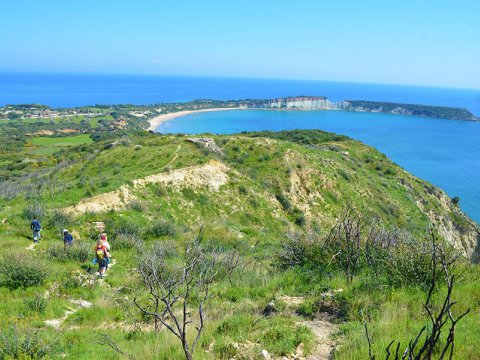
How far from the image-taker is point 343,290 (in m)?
7.34

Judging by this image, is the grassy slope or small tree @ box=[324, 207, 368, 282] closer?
the grassy slope

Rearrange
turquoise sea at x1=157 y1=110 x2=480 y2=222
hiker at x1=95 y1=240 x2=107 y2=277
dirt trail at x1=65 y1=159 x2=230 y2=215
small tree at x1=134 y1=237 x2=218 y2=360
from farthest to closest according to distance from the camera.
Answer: turquoise sea at x1=157 y1=110 x2=480 y2=222 → dirt trail at x1=65 y1=159 x2=230 y2=215 → hiker at x1=95 y1=240 x2=107 y2=277 → small tree at x1=134 y1=237 x2=218 y2=360

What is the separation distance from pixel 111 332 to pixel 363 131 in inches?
6322

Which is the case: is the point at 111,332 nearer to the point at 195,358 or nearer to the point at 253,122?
the point at 195,358

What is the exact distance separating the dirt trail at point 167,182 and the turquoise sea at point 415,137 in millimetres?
58033

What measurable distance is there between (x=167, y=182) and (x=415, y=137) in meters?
143

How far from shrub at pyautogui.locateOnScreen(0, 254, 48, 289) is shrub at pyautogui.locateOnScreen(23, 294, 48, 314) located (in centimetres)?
150

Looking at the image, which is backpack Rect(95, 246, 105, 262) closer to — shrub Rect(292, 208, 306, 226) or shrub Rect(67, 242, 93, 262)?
shrub Rect(67, 242, 93, 262)

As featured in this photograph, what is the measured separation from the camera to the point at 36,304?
29.3 ft

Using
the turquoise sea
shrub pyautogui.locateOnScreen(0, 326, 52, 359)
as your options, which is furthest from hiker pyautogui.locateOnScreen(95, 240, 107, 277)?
the turquoise sea

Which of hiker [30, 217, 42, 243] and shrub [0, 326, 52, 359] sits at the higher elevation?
shrub [0, 326, 52, 359]

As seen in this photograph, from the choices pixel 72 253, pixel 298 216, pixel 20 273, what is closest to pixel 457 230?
pixel 298 216

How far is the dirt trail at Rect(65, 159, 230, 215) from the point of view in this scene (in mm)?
18406

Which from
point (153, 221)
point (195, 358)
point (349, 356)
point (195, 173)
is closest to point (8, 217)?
point (153, 221)
